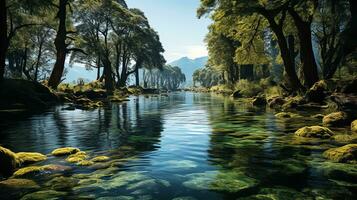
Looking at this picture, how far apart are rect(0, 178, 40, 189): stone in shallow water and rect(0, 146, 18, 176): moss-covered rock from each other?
68 cm

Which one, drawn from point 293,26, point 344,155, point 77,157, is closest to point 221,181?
point 344,155

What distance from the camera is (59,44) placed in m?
37.6

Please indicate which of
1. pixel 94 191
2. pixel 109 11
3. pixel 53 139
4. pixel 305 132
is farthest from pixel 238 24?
pixel 109 11

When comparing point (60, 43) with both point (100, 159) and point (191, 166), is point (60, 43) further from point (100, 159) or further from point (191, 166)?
point (191, 166)

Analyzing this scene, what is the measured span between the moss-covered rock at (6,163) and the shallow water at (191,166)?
81 cm

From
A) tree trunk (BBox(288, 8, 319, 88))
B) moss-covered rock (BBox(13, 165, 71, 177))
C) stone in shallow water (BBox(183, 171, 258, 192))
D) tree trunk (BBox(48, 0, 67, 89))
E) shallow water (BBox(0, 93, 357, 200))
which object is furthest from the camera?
tree trunk (BBox(48, 0, 67, 89))

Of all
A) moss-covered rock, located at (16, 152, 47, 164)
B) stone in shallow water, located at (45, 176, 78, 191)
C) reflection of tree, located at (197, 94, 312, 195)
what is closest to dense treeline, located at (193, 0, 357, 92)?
reflection of tree, located at (197, 94, 312, 195)

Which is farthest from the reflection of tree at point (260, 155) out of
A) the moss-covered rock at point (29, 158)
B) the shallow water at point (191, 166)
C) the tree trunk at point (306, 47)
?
the tree trunk at point (306, 47)

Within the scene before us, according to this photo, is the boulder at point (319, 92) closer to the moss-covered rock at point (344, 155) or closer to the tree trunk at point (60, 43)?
the moss-covered rock at point (344, 155)

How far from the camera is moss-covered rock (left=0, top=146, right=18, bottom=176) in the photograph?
8.67 metres

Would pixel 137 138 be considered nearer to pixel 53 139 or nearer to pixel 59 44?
pixel 53 139

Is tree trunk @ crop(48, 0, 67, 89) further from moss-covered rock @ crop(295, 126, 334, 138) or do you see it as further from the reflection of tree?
moss-covered rock @ crop(295, 126, 334, 138)

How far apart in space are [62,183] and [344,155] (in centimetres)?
686

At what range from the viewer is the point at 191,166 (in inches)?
368
